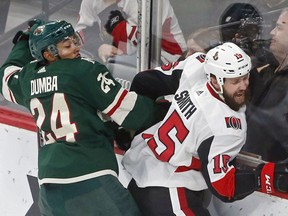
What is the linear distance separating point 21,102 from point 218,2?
0.78 m

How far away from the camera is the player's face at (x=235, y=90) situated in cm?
208

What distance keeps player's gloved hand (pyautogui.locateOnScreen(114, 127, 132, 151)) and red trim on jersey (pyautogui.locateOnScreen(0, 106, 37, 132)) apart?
0.45 meters

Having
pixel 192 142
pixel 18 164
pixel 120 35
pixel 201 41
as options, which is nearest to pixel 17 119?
pixel 18 164

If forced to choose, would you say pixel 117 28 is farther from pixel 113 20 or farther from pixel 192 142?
pixel 192 142

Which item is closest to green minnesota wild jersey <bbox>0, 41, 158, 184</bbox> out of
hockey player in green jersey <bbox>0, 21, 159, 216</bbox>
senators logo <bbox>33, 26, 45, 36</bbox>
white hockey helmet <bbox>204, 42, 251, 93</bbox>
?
hockey player in green jersey <bbox>0, 21, 159, 216</bbox>

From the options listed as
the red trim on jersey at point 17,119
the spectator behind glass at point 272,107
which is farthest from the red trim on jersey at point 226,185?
the red trim on jersey at point 17,119

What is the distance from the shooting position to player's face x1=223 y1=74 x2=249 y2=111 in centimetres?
208

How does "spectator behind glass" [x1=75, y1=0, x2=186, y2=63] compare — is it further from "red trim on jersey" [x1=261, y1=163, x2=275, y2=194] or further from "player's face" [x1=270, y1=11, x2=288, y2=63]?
"red trim on jersey" [x1=261, y1=163, x2=275, y2=194]

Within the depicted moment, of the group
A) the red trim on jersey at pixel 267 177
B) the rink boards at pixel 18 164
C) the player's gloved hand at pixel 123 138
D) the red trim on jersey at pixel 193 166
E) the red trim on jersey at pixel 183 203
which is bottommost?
the rink boards at pixel 18 164

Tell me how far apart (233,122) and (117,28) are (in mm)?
761

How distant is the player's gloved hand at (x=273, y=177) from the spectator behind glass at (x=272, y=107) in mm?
152

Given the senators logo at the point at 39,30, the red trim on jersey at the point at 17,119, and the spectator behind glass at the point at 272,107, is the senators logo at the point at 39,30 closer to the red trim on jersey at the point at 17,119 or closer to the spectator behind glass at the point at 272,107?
the red trim on jersey at the point at 17,119

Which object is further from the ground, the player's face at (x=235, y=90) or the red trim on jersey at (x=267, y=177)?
the player's face at (x=235, y=90)

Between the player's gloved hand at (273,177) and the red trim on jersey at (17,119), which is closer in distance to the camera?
the player's gloved hand at (273,177)
